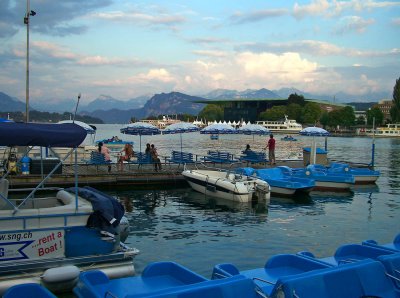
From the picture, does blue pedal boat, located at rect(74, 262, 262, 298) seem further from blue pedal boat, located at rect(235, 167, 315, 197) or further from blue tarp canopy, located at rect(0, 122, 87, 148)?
blue pedal boat, located at rect(235, 167, 315, 197)

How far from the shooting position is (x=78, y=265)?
1051 centimetres

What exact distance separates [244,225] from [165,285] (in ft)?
36.0

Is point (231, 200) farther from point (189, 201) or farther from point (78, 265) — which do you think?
point (78, 265)

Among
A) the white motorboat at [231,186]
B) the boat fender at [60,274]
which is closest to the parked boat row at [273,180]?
the white motorboat at [231,186]

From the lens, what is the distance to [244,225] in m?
18.6

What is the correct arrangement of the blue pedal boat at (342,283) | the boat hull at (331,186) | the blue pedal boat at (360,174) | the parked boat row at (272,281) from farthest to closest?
the blue pedal boat at (360,174) < the boat hull at (331,186) < the blue pedal boat at (342,283) < the parked boat row at (272,281)

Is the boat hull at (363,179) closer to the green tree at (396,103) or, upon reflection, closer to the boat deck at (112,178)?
the boat deck at (112,178)

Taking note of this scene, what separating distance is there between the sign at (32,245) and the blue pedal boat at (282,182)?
53.0 feet

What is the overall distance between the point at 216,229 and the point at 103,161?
1253 cm

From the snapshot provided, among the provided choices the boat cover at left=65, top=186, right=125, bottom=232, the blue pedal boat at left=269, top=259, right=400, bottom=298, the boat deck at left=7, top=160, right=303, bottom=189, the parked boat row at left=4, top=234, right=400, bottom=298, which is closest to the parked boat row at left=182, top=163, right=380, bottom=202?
the boat deck at left=7, top=160, right=303, bottom=189

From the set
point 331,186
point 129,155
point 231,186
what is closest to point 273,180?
point 231,186

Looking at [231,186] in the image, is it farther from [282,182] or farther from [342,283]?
[342,283]

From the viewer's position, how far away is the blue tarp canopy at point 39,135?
9.84 m

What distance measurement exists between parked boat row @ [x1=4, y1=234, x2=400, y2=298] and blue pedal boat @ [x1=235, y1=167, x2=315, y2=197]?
1534 centimetres
